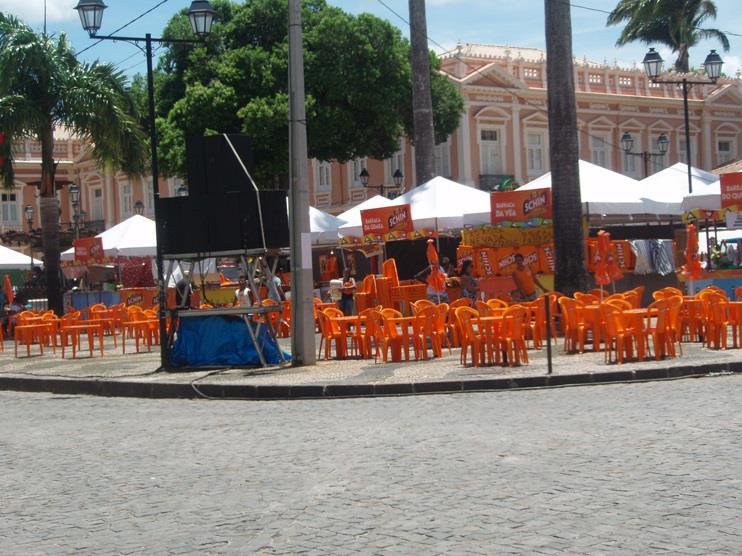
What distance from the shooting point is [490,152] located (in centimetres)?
5003

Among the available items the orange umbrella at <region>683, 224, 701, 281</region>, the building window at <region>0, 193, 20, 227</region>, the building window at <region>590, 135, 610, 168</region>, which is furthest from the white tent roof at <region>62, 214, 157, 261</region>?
the building window at <region>0, 193, 20, 227</region>

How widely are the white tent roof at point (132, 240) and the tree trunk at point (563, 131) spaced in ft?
47.7

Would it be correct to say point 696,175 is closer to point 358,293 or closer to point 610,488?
point 358,293

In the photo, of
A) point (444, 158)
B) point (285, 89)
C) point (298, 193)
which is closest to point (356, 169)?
point (444, 158)

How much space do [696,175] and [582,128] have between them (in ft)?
80.7

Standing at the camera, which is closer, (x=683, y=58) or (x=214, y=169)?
(x=214, y=169)

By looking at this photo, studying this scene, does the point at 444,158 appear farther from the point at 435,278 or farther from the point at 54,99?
the point at 435,278

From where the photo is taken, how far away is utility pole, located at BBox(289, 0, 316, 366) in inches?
690

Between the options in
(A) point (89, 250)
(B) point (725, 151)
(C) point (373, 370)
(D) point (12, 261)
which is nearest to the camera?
(C) point (373, 370)

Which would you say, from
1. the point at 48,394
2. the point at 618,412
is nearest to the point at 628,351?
the point at 618,412

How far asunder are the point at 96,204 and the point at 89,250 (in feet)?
111

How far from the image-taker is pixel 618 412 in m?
11.4

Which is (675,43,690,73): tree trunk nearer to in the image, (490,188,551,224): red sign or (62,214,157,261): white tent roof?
(62,214,157,261): white tent roof

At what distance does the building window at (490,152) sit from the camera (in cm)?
4956
